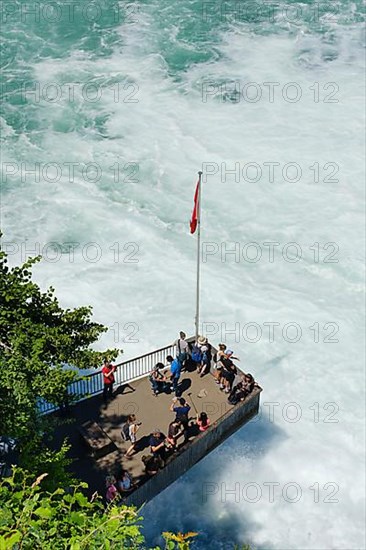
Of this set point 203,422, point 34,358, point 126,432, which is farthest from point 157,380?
point 34,358

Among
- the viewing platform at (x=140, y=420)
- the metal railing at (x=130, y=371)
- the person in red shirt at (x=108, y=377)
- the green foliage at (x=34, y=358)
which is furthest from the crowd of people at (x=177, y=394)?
the green foliage at (x=34, y=358)

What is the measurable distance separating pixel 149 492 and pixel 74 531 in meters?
12.0

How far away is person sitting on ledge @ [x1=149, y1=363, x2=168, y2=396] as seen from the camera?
25750mm

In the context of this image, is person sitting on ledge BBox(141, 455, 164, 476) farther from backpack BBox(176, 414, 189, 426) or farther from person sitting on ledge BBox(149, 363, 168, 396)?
person sitting on ledge BBox(149, 363, 168, 396)

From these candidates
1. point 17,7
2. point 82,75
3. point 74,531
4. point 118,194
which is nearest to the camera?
point 74,531

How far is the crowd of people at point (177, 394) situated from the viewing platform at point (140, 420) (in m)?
0.15

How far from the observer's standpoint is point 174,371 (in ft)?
85.2

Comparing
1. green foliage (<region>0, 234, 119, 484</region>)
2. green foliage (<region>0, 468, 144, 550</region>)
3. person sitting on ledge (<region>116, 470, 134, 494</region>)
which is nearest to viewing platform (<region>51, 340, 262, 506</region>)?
person sitting on ledge (<region>116, 470, 134, 494</region>)

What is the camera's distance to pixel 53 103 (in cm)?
5225

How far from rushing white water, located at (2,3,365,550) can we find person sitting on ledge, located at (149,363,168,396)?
407cm

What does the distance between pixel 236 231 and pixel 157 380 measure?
57.9 ft

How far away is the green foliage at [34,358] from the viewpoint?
1770 centimetres

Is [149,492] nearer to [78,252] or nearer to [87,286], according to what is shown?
[87,286]

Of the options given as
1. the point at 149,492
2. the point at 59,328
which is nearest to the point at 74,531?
the point at 59,328
